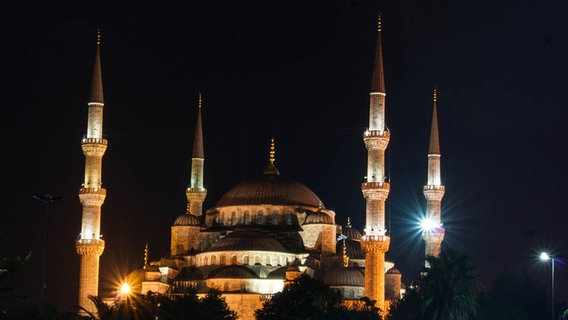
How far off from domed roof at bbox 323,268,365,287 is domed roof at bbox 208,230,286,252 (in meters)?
3.81

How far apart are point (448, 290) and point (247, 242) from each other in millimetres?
13946

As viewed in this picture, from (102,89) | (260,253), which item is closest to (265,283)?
(260,253)

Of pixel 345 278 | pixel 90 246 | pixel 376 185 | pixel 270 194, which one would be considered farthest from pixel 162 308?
pixel 270 194

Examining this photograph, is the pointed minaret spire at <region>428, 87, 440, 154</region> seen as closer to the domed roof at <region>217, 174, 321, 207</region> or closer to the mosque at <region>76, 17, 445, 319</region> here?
the mosque at <region>76, 17, 445, 319</region>

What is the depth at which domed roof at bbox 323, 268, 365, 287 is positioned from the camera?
6669cm

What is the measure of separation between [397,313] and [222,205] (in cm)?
1596

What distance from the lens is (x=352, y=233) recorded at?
76375 mm

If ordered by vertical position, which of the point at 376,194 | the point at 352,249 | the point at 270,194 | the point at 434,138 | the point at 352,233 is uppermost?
the point at 434,138

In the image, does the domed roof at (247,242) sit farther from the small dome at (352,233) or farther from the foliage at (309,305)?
the foliage at (309,305)

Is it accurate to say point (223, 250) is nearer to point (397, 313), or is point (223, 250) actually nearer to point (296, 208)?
point (296, 208)

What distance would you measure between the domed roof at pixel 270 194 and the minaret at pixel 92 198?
31.1 ft

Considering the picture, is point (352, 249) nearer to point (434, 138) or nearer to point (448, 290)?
point (434, 138)

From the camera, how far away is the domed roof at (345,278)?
66.7 meters

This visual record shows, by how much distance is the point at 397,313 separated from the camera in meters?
62.1
